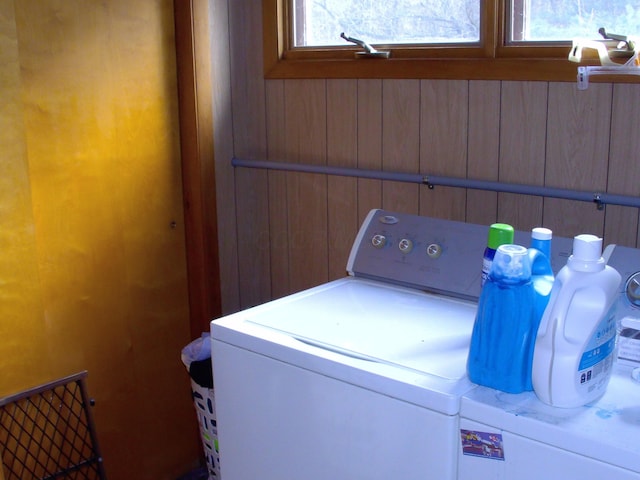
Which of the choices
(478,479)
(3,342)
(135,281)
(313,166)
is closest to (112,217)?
(135,281)

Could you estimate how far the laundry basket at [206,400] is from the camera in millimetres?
2203

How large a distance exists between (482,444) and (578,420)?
0.16 metres

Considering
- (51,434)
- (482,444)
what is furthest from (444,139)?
(51,434)

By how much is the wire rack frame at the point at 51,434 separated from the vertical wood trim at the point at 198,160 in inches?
18.7

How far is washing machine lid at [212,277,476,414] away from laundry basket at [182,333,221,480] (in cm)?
52

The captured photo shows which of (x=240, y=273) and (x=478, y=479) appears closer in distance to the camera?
(x=478, y=479)

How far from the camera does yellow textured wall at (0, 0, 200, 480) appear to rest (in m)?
2.03

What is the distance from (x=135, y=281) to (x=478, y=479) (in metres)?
1.40

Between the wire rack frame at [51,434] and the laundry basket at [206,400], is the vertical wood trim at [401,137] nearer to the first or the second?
the laundry basket at [206,400]

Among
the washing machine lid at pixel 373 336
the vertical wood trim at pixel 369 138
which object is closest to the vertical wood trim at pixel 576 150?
the washing machine lid at pixel 373 336

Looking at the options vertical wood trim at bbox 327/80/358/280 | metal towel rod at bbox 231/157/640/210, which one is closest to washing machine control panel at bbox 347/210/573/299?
metal towel rod at bbox 231/157/640/210

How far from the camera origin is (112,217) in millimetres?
2273

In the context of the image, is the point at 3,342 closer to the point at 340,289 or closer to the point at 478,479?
the point at 340,289

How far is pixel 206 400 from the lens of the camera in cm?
222
